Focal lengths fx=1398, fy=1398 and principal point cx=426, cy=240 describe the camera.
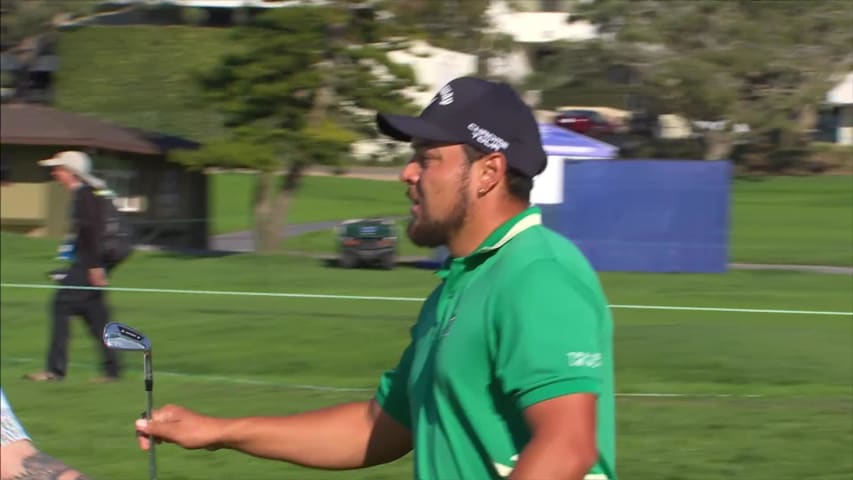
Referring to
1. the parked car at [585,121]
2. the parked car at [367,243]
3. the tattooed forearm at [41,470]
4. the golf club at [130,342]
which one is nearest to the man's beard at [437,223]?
the golf club at [130,342]

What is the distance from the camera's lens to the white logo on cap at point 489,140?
103 inches

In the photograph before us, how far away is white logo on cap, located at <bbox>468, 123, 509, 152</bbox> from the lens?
8.55 ft

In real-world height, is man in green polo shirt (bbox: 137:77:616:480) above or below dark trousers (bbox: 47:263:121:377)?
above

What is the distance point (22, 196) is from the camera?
80.7 feet

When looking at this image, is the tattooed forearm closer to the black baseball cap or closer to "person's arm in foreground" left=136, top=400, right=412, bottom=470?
"person's arm in foreground" left=136, top=400, right=412, bottom=470

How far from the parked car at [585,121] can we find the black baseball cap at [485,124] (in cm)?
1930

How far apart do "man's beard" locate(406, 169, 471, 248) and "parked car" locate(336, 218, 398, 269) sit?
15268 mm

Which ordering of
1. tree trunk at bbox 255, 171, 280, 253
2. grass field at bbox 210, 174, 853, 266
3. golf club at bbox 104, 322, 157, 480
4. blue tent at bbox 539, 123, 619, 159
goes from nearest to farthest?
golf club at bbox 104, 322, 157, 480, grass field at bbox 210, 174, 853, 266, blue tent at bbox 539, 123, 619, 159, tree trunk at bbox 255, 171, 280, 253

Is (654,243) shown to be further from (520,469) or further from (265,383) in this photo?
(520,469)

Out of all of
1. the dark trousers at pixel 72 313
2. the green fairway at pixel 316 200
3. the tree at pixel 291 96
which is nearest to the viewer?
the dark trousers at pixel 72 313

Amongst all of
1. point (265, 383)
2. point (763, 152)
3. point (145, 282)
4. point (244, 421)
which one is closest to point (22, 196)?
point (145, 282)

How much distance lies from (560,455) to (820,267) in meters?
9.77

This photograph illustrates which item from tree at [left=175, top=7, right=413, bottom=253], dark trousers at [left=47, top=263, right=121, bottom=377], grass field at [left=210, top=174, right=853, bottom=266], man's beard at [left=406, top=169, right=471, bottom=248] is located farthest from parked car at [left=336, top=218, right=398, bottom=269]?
man's beard at [left=406, top=169, right=471, bottom=248]

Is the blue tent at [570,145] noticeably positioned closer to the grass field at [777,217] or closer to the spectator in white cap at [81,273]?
the grass field at [777,217]
